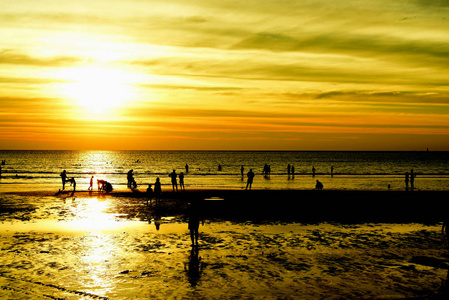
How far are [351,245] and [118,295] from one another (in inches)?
392

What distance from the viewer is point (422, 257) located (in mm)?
14352

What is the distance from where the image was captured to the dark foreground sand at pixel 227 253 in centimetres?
1102

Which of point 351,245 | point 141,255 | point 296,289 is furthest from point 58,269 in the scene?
point 351,245

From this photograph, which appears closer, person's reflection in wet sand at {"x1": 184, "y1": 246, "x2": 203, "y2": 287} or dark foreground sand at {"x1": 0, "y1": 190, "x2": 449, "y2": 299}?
dark foreground sand at {"x1": 0, "y1": 190, "x2": 449, "y2": 299}

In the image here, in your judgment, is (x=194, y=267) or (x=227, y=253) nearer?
(x=194, y=267)

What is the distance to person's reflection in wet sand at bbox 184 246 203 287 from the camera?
38.8ft

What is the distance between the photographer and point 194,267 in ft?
42.5

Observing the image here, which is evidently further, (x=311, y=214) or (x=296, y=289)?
(x=311, y=214)

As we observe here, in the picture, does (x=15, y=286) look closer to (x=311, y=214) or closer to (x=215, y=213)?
(x=215, y=213)

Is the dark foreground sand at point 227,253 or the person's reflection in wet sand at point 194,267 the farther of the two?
the person's reflection in wet sand at point 194,267

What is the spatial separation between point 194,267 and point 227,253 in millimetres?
2141

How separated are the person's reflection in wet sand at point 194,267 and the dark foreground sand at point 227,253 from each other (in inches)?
2.5

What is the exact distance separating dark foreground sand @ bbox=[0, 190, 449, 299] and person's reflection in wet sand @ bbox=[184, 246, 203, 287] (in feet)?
0.21

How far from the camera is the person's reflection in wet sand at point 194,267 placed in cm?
1181
